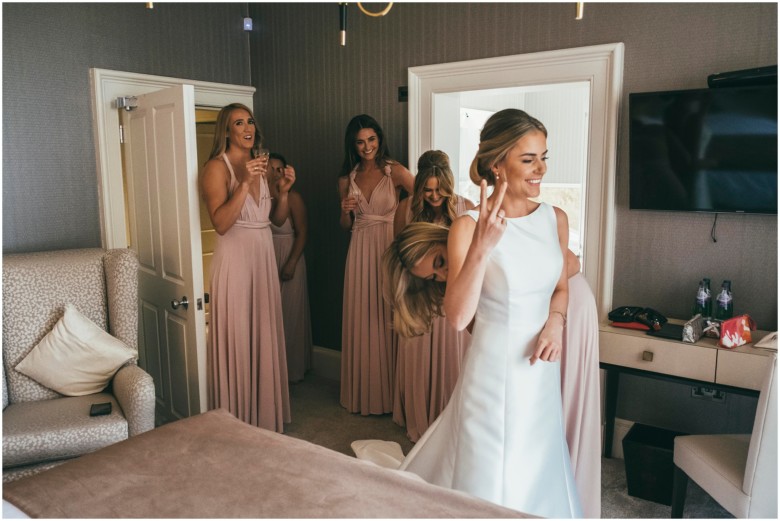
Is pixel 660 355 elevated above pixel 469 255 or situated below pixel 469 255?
below

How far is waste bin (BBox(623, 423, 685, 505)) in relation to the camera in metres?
2.75

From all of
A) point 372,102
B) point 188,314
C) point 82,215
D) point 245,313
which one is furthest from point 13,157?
point 372,102

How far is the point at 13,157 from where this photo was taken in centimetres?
329

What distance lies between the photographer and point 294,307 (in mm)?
4348

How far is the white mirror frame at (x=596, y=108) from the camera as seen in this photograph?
305 cm

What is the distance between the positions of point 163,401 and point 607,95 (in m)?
3.01

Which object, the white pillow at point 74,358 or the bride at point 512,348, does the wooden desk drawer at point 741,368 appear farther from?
the white pillow at point 74,358

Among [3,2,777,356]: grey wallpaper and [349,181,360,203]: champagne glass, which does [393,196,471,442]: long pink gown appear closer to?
[349,181,360,203]: champagne glass

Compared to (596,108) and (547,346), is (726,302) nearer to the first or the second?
(596,108)

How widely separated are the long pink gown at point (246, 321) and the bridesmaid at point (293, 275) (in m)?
0.77

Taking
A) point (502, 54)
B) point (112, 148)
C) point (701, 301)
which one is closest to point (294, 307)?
point (112, 148)

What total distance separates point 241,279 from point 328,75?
5.60 feet

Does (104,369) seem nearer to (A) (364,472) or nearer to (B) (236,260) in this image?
(B) (236,260)

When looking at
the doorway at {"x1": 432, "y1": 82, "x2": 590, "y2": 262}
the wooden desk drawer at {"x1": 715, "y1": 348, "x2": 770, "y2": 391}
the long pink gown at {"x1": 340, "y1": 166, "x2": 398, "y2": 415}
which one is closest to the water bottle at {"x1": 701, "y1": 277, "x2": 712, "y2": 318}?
the wooden desk drawer at {"x1": 715, "y1": 348, "x2": 770, "y2": 391}
